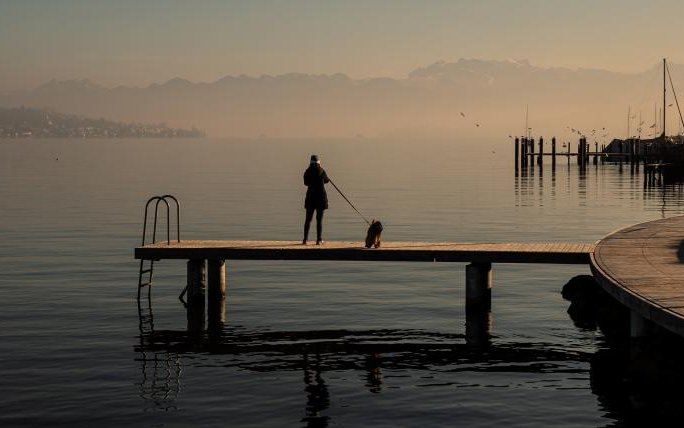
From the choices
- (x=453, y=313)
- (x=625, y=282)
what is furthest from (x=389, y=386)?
(x=453, y=313)

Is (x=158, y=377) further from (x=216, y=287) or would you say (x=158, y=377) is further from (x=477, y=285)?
(x=477, y=285)

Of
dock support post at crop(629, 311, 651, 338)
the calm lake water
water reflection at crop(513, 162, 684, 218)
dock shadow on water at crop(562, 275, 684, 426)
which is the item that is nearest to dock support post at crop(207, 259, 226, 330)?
the calm lake water

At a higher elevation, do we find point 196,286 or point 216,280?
point 216,280

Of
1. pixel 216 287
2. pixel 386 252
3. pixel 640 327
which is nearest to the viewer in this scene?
pixel 640 327

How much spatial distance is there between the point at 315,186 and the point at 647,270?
8943 millimetres

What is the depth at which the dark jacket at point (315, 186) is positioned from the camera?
89.8 feet

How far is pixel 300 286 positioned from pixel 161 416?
47.7 ft

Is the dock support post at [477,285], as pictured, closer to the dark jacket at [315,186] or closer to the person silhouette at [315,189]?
the person silhouette at [315,189]

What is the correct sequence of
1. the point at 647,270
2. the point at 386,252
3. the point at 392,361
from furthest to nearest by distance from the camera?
1. the point at 386,252
2. the point at 647,270
3. the point at 392,361

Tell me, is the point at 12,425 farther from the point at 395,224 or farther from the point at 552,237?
the point at 395,224

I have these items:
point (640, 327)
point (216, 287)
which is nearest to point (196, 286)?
point (216, 287)

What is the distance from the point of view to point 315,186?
90.7ft

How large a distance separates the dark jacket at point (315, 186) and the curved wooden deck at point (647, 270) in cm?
670

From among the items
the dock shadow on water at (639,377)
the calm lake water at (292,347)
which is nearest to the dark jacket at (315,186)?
the calm lake water at (292,347)
